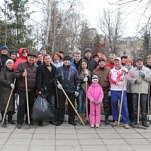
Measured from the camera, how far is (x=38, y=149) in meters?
6.20

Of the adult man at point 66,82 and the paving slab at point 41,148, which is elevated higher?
the adult man at point 66,82

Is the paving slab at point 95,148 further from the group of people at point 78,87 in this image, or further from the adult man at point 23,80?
the adult man at point 23,80

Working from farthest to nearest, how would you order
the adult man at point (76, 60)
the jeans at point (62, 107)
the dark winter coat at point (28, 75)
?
the adult man at point (76, 60)
the jeans at point (62, 107)
the dark winter coat at point (28, 75)

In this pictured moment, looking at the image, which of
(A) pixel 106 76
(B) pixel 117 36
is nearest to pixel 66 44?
(B) pixel 117 36

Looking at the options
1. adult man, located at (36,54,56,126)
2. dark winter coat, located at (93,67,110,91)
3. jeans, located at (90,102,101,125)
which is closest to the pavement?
jeans, located at (90,102,101,125)

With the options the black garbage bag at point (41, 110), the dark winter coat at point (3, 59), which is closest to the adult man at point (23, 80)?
the black garbage bag at point (41, 110)

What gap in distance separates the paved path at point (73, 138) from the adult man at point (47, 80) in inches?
29.7

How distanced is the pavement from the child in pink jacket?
0.22m

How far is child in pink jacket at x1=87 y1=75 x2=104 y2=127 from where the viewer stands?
8273mm

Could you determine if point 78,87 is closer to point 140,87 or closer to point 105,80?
point 105,80

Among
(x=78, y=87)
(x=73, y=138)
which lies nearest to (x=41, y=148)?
(x=73, y=138)

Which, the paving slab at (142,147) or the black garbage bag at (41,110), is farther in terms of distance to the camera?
the black garbage bag at (41,110)

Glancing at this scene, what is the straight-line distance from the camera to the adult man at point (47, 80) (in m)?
8.16

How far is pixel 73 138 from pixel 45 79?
1934mm
